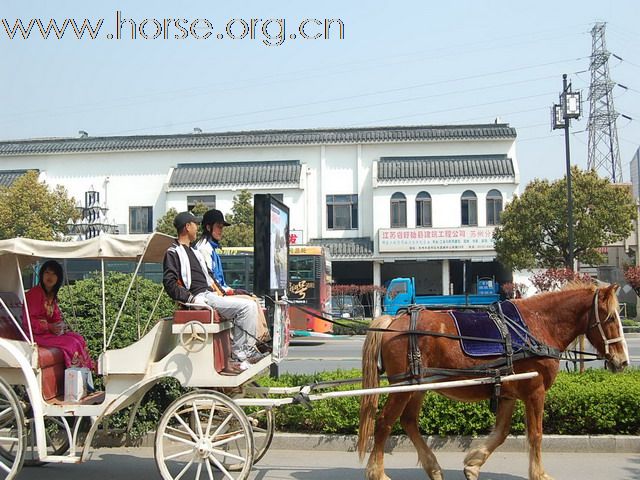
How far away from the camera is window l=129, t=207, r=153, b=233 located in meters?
38.8

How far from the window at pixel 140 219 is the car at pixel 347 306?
12044 millimetres

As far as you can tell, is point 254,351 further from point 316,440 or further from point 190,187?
point 190,187

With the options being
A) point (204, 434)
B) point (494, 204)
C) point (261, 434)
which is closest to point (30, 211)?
point (494, 204)

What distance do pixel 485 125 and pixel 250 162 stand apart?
510 inches

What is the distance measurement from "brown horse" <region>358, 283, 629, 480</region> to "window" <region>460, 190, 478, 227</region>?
3018 centimetres

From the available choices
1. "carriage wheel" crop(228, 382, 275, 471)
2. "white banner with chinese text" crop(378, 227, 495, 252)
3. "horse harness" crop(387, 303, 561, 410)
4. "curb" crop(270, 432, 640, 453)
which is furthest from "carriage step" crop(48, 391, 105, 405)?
"white banner with chinese text" crop(378, 227, 495, 252)

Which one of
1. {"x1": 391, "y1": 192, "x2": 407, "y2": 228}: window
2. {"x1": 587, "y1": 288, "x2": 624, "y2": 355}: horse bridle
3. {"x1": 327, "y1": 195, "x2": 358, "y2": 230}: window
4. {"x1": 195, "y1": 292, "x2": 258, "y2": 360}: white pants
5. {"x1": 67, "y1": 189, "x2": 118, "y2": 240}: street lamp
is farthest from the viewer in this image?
{"x1": 327, "y1": 195, "x2": 358, "y2": 230}: window

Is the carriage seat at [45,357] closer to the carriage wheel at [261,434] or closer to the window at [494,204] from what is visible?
the carriage wheel at [261,434]

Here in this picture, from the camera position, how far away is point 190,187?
3778 centimetres

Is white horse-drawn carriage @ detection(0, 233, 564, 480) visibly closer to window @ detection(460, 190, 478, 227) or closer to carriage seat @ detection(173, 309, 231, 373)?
carriage seat @ detection(173, 309, 231, 373)

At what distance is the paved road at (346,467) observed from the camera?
6699mm

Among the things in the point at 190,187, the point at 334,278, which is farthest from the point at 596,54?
the point at 190,187

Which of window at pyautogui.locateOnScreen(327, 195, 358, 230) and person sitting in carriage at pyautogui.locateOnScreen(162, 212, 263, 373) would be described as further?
window at pyautogui.locateOnScreen(327, 195, 358, 230)

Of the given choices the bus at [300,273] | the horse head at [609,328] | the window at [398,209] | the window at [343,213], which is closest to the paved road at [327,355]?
the bus at [300,273]
